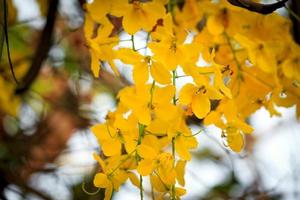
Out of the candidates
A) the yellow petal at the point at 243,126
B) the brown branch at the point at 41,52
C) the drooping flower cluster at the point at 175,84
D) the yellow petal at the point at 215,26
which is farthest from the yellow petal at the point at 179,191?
the brown branch at the point at 41,52

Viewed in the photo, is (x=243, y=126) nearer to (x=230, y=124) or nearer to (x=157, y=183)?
(x=230, y=124)

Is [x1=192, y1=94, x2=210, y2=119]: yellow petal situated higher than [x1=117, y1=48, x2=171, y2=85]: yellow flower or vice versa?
[x1=117, y1=48, x2=171, y2=85]: yellow flower

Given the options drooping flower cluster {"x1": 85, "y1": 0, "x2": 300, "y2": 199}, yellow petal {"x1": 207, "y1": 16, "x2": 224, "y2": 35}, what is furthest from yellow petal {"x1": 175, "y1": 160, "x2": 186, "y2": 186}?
yellow petal {"x1": 207, "y1": 16, "x2": 224, "y2": 35}

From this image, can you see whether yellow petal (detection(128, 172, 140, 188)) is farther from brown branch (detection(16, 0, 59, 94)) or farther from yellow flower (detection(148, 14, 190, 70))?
brown branch (detection(16, 0, 59, 94))

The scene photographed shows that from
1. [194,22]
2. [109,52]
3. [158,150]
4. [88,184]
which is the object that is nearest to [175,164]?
[158,150]

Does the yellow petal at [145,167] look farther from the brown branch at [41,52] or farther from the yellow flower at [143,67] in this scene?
the brown branch at [41,52]

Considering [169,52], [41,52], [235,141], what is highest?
[41,52]

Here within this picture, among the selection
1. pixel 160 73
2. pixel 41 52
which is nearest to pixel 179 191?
pixel 160 73

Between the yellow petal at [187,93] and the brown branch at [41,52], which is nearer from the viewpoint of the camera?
the yellow petal at [187,93]
